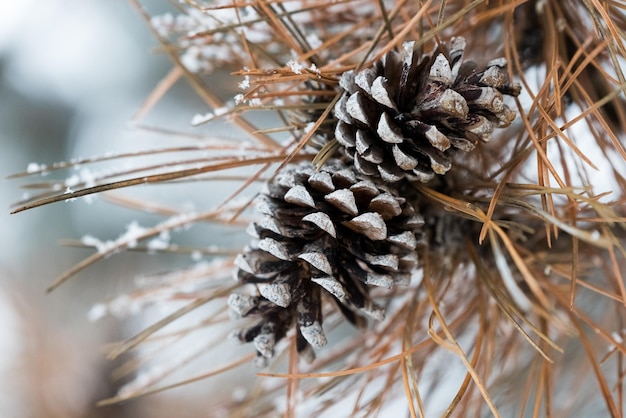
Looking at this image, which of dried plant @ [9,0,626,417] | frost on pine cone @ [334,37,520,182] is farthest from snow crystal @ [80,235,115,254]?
frost on pine cone @ [334,37,520,182]

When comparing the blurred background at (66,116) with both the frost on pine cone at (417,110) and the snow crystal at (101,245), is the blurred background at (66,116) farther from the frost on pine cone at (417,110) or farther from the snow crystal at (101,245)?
the frost on pine cone at (417,110)

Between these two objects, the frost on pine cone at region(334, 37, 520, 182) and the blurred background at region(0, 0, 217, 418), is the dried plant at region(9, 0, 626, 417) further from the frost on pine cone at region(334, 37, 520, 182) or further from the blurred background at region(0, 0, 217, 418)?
the blurred background at region(0, 0, 217, 418)

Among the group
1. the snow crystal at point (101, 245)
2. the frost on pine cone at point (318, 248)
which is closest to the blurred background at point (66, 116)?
the snow crystal at point (101, 245)

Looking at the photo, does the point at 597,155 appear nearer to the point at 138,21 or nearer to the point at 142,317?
the point at 142,317

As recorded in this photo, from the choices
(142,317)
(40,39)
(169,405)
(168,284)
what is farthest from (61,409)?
(40,39)

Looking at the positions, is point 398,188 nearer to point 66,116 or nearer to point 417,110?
point 417,110
